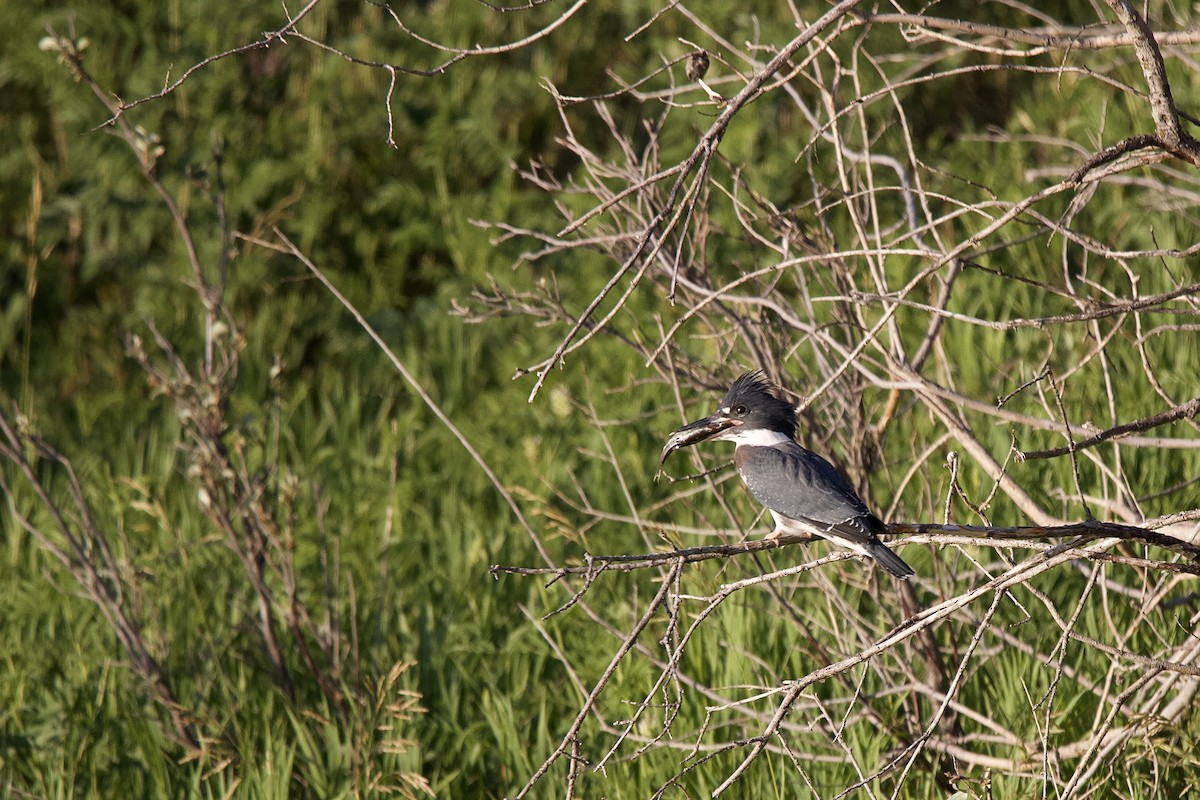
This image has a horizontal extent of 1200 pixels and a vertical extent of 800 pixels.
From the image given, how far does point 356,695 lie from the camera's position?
3879mm

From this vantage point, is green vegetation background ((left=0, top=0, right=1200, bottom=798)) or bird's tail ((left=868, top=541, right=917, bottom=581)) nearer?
bird's tail ((left=868, top=541, right=917, bottom=581))

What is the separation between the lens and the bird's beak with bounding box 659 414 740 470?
3.14 metres

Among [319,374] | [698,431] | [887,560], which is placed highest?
[698,431]

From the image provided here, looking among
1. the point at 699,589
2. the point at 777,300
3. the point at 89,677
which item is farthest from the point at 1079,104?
the point at 89,677

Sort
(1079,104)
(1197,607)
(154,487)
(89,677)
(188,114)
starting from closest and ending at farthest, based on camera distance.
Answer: (1197,607) → (89,677) → (154,487) → (1079,104) → (188,114)

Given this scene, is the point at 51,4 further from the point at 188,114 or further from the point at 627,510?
the point at 627,510

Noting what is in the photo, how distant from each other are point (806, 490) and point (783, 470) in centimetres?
10

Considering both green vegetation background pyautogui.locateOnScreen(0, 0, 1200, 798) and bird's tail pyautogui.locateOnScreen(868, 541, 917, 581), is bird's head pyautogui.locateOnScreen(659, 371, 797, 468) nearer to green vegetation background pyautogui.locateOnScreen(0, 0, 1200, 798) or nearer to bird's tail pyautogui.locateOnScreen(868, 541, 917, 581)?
bird's tail pyautogui.locateOnScreen(868, 541, 917, 581)

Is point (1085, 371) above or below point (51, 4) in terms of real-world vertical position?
below

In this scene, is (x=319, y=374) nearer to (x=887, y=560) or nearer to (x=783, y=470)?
(x=783, y=470)

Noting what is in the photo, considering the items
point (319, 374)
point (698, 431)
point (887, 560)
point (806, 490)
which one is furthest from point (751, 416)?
point (319, 374)

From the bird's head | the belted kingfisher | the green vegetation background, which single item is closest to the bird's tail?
the belted kingfisher

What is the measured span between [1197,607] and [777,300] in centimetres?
139

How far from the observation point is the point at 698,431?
10.5 feet
